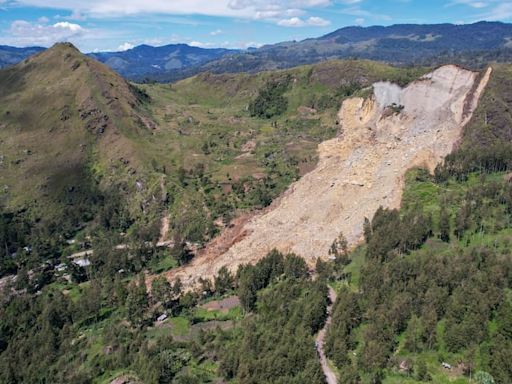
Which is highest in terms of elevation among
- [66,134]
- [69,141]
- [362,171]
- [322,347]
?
[66,134]

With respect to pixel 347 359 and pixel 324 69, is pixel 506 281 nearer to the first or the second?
pixel 347 359

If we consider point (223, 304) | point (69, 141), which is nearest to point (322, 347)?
point (223, 304)

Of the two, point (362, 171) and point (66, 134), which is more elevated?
point (66, 134)

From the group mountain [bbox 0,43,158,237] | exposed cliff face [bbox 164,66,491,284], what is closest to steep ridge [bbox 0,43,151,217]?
mountain [bbox 0,43,158,237]

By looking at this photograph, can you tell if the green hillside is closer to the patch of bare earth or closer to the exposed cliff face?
the patch of bare earth

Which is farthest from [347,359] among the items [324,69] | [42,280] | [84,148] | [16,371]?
[324,69]

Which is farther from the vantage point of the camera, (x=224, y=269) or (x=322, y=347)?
(x=224, y=269)

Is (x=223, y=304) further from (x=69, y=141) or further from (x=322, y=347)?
(x=69, y=141)

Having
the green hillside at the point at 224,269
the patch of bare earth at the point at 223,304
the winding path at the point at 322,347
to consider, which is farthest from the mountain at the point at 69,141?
the winding path at the point at 322,347
